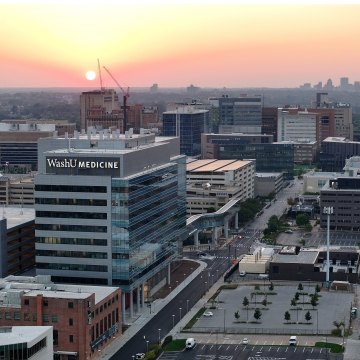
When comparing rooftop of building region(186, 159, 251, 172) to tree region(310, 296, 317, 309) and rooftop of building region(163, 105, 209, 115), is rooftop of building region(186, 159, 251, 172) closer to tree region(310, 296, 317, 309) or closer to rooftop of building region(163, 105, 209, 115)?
tree region(310, 296, 317, 309)

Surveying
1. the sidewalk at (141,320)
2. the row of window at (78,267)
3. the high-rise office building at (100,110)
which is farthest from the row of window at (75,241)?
the high-rise office building at (100,110)

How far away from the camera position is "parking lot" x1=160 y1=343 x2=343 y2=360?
41.2m

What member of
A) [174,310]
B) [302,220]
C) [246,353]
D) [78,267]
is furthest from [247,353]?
[302,220]

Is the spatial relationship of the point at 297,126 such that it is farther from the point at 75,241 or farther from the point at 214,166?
the point at 75,241

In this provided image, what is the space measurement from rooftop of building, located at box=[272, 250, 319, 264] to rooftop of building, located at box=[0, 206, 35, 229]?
15.2m

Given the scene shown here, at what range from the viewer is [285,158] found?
11381 cm

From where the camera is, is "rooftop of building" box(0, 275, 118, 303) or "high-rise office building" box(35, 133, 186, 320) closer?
"rooftop of building" box(0, 275, 118, 303)

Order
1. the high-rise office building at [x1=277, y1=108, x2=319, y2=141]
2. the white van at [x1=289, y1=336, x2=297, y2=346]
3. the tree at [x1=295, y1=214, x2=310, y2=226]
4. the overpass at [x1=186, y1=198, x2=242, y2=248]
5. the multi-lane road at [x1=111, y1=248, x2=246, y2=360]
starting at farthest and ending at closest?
the high-rise office building at [x1=277, y1=108, x2=319, y2=141] → the tree at [x1=295, y1=214, x2=310, y2=226] → the overpass at [x1=186, y1=198, x2=242, y2=248] → the white van at [x1=289, y1=336, x2=297, y2=346] → the multi-lane road at [x1=111, y1=248, x2=246, y2=360]

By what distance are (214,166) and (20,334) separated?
5818 cm

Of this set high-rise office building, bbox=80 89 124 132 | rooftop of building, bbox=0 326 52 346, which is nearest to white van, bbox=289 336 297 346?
rooftop of building, bbox=0 326 52 346

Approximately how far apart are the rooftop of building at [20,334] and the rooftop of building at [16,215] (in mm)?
15386

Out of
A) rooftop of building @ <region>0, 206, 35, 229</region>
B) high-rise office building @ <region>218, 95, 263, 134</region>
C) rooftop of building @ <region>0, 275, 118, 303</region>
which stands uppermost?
high-rise office building @ <region>218, 95, 263, 134</region>

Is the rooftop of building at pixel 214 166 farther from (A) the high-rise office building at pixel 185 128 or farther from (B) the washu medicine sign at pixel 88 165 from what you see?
(B) the washu medicine sign at pixel 88 165

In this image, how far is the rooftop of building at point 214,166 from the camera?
87.5m
